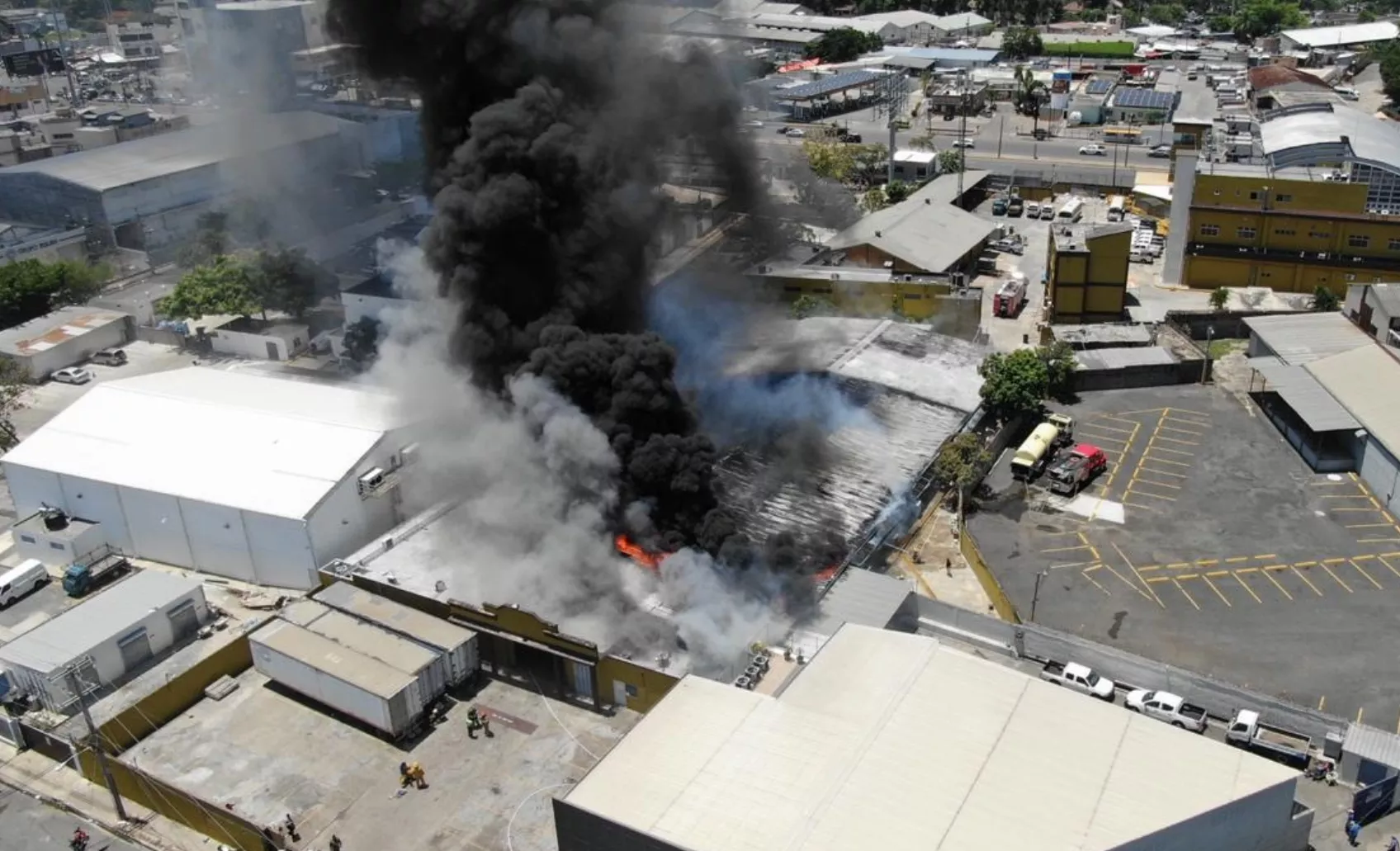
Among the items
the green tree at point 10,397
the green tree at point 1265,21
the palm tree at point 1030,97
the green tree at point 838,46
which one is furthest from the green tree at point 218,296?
the green tree at point 1265,21

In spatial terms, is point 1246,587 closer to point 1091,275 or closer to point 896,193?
point 1091,275

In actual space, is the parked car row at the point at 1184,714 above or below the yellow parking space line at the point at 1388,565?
above

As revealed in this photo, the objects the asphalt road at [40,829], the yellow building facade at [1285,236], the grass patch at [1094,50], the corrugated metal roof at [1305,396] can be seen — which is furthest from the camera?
the grass patch at [1094,50]

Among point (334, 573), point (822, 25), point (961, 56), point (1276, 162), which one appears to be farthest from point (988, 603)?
point (822, 25)

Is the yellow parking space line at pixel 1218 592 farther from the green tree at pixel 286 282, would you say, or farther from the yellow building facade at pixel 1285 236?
the green tree at pixel 286 282

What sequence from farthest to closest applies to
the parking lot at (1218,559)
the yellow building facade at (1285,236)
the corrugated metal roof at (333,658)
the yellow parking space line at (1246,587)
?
the yellow building facade at (1285,236), the yellow parking space line at (1246,587), the parking lot at (1218,559), the corrugated metal roof at (333,658)

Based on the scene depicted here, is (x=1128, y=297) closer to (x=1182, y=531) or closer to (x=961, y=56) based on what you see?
(x=1182, y=531)
